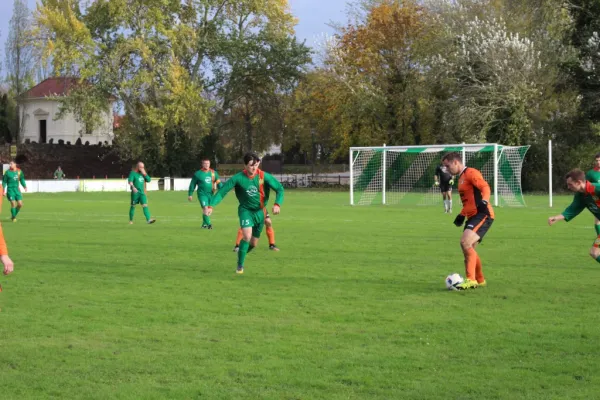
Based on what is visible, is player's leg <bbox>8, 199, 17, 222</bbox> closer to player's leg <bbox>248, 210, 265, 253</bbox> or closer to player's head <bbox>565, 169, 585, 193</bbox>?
player's leg <bbox>248, 210, 265, 253</bbox>

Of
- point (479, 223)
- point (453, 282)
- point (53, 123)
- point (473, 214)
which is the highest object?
point (53, 123)

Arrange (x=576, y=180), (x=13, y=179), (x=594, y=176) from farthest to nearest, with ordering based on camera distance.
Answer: (x=13, y=179) < (x=594, y=176) < (x=576, y=180)

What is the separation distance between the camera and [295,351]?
25.1 feet

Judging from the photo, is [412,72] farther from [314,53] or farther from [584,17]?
Result: [584,17]

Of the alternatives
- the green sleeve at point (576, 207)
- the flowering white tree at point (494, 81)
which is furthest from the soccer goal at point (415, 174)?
the green sleeve at point (576, 207)

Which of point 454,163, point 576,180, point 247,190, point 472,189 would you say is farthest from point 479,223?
point 247,190

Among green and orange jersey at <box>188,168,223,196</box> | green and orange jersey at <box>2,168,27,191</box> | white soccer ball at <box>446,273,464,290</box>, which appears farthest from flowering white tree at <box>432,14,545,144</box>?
white soccer ball at <box>446,273,464,290</box>

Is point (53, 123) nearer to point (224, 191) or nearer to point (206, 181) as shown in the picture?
point (206, 181)

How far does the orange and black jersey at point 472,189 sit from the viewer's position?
A: 11.4m

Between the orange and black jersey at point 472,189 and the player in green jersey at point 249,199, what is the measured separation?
3.24m

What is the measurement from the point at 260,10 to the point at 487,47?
22.4 metres

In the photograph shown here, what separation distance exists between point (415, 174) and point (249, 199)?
3761cm

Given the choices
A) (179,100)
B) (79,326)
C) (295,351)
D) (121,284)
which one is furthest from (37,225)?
(179,100)

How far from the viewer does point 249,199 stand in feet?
45.1
